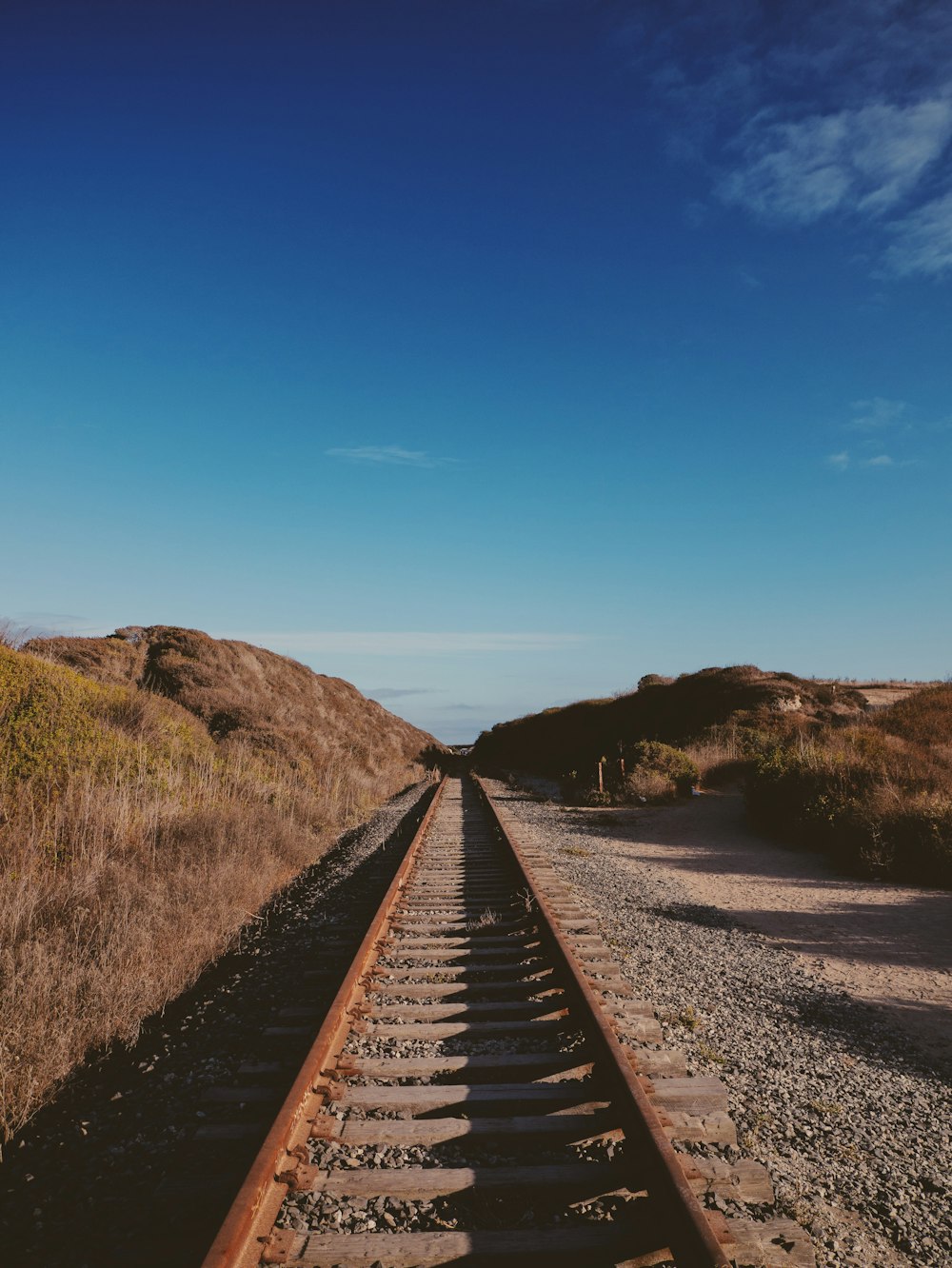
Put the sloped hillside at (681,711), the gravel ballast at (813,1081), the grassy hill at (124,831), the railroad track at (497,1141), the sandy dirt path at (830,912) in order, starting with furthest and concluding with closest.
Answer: the sloped hillside at (681,711), the sandy dirt path at (830,912), the grassy hill at (124,831), the gravel ballast at (813,1081), the railroad track at (497,1141)

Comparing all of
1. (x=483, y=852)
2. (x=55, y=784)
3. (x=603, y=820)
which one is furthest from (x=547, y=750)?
(x=55, y=784)

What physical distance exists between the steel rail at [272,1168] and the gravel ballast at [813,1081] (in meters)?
2.01

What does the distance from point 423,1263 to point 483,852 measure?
8.62 metres

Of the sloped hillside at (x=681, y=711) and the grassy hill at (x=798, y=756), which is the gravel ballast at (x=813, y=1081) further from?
the sloped hillside at (x=681, y=711)

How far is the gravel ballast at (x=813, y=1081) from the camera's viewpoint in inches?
113

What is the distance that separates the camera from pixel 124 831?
8.38 metres

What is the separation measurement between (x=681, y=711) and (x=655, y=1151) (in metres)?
31.3

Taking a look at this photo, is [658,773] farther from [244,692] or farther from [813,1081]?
[813,1081]

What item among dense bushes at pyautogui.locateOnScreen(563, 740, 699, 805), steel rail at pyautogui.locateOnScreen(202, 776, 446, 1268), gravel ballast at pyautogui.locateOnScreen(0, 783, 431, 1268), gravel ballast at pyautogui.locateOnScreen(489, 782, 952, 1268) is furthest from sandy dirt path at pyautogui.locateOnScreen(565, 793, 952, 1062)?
gravel ballast at pyautogui.locateOnScreen(0, 783, 431, 1268)

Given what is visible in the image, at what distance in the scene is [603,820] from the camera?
1645cm

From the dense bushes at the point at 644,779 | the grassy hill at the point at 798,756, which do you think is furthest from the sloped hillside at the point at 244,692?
the grassy hill at the point at 798,756

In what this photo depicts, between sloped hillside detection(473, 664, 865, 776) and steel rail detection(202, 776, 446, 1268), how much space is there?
77.9ft

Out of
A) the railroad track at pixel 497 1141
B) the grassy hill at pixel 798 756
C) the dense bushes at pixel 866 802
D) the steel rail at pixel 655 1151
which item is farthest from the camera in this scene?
the grassy hill at pixel 798 756

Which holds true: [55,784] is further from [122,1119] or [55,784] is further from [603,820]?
[603,820]
